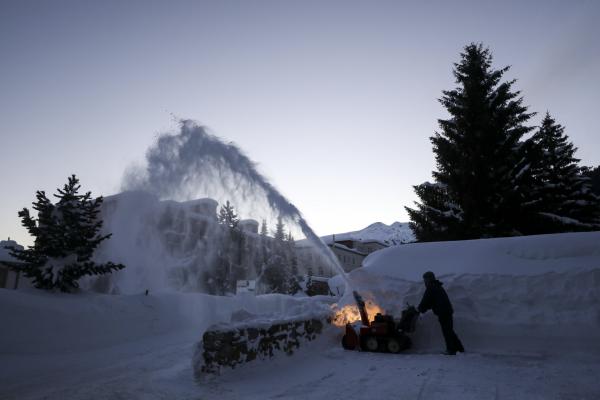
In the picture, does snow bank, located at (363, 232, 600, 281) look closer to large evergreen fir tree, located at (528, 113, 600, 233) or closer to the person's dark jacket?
the person's dark jacket

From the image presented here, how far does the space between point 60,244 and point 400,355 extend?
884cm

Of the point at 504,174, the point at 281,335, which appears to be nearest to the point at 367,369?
the point at 281,335

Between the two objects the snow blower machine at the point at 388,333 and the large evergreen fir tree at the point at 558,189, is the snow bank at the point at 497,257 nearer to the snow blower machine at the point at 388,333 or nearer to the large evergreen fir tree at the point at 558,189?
the snow blower machine at the point at 388,333

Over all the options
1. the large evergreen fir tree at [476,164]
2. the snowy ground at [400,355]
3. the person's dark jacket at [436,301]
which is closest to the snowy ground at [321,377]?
the snowy ground at [400,355]

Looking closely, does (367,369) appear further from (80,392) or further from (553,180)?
(553,180)

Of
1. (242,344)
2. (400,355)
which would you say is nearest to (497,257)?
(400,355)

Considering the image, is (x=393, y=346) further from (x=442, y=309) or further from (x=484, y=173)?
(x=484, y=173)

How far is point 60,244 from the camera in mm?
9438

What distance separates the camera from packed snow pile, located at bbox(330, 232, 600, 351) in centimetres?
679

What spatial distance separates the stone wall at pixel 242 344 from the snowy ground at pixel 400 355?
0.17 m

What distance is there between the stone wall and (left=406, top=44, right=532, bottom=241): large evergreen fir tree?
10648 millimetres

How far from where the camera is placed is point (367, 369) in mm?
5711

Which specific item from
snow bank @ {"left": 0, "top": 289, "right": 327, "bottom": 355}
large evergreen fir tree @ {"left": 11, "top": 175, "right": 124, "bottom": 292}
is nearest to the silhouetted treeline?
snow bank @ {"left": 0, "top": 289, "right": 327, "bottom": 355}

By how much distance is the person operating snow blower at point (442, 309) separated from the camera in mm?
6771
